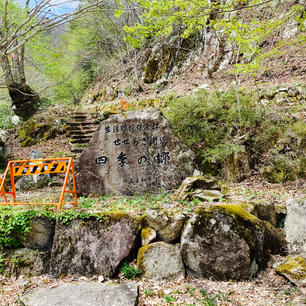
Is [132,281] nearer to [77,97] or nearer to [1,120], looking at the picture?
[1,120]

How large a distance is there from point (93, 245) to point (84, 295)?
83cm

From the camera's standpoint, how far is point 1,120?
46.5ft

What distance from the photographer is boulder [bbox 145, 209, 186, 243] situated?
408 centimetres

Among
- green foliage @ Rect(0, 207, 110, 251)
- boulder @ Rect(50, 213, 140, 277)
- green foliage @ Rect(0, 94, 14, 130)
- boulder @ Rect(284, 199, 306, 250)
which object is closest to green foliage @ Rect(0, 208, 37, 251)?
green foliage @ Rect(0, 207, 110, 251)

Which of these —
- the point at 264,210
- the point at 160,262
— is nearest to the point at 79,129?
the point at 160,262

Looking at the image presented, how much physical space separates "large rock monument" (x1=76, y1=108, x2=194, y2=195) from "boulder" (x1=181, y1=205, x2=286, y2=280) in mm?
1765

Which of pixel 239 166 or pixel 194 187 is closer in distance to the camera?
pixel 194 187

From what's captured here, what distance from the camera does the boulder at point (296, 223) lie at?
429cm

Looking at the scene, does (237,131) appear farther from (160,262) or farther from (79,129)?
(79,129)

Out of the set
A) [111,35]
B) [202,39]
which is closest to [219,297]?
[202,39]

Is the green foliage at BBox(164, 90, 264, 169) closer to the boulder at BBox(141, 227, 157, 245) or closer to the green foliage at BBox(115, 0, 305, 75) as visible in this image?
the green foliage at BBox(115, 0, 305, 75)

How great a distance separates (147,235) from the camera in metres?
4.12

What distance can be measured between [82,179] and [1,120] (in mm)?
11773

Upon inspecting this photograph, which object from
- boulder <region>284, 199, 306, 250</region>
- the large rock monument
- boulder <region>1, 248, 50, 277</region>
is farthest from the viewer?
the large rock monument
